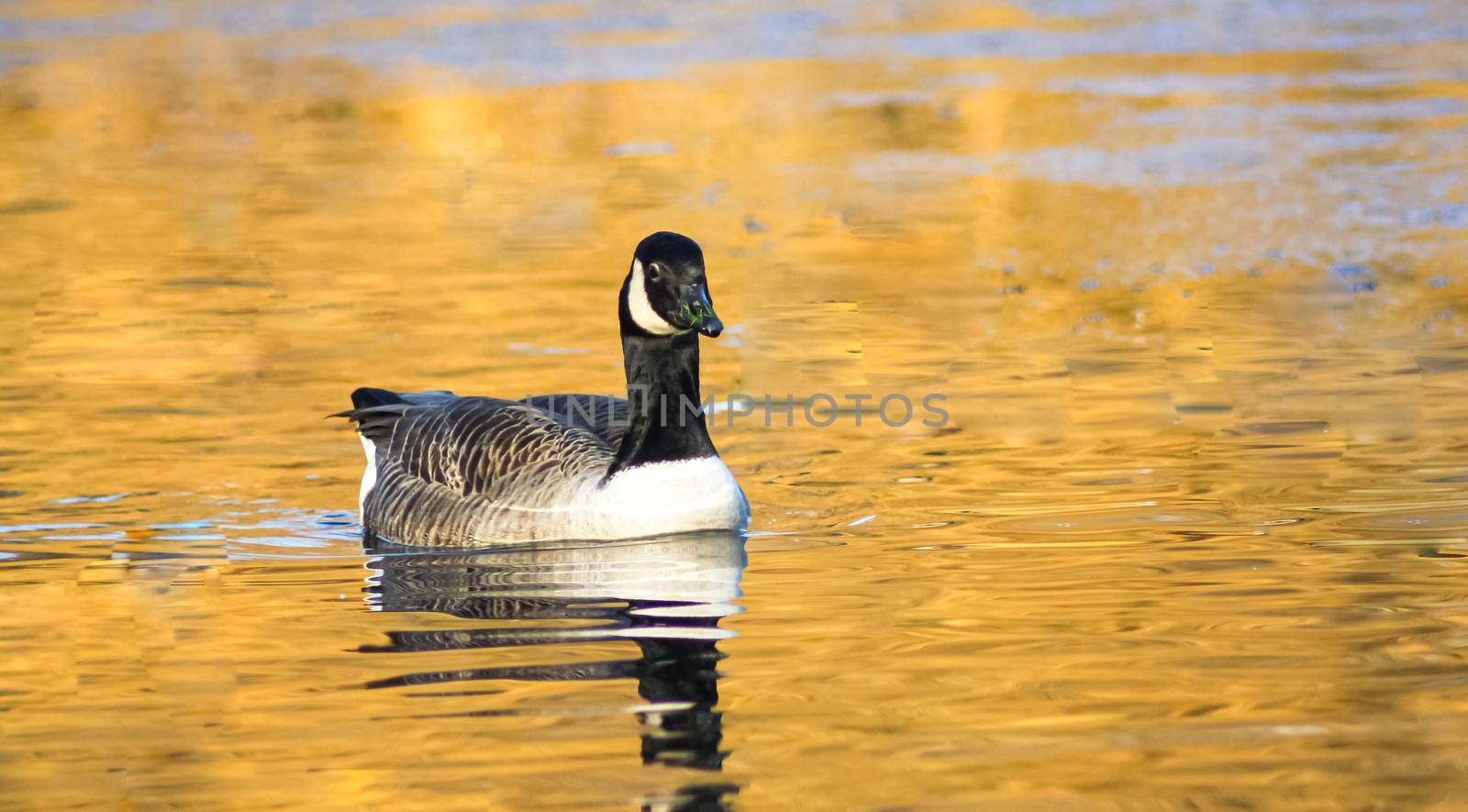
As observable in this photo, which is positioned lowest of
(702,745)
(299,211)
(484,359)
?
(702,745)

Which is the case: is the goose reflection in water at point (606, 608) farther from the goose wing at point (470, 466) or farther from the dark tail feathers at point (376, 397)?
the dark tail feathers at point (376, 397)

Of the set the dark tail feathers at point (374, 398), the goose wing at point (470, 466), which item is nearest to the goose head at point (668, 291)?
the goose wing at point (470, 466)

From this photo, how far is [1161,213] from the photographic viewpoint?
16.0 metres

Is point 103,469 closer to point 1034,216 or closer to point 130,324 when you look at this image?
point 130,324

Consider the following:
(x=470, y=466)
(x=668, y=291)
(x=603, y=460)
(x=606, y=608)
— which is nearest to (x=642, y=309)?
(x=668, y=291)

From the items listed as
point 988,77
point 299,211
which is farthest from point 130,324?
point 988,77

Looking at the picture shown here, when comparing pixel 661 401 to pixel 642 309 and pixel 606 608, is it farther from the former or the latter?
pixel 606 608

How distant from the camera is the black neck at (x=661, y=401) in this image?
8.89 meters

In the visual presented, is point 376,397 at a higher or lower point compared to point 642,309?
lower

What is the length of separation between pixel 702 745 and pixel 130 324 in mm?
8810

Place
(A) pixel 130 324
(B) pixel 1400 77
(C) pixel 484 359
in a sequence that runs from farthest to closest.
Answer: (B) pixel 1400 77 → (A) pixel 130 324 → (C) pixel 484 359

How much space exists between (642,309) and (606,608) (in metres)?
1.76

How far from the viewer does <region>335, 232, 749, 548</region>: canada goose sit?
8820 millimetres

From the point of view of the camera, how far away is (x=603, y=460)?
359 inches
